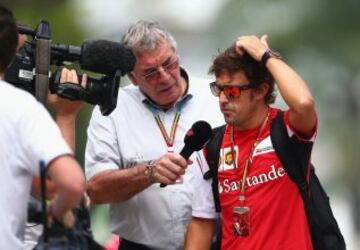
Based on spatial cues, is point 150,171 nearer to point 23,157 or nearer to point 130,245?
point 130,245

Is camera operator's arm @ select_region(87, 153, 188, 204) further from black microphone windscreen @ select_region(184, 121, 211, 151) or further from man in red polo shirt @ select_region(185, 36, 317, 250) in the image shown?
man in red polo shirt @ select_region(185, 36, 317, 250)

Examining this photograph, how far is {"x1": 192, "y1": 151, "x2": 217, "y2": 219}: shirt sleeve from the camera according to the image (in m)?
5.34

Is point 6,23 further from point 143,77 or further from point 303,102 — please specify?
point 143,77

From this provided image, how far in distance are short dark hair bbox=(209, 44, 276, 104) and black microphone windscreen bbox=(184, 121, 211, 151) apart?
0.37 metres

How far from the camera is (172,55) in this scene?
5953mm

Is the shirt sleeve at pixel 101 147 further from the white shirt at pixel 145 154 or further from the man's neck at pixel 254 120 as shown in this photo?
the man's neck at pixel 254 120

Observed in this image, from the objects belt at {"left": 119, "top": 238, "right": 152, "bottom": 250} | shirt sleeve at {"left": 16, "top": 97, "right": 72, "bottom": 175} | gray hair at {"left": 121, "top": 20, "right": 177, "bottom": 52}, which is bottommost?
belt at {"left": 119, "top": 238, "right": 152, "bottom": 250}

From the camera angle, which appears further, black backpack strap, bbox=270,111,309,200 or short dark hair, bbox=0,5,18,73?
black backpack strap, bbox=270,111,309,200

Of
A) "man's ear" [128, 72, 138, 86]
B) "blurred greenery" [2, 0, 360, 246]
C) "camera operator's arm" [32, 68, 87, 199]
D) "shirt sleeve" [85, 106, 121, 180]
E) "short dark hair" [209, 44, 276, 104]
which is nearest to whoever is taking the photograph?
"camera operator's arm" [32, 68, 87, 199]

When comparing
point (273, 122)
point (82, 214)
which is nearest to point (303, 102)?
point (273, 122)

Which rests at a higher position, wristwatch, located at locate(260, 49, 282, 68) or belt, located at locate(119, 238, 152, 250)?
wristwatch, located at locate(260, 49, 282, 68)

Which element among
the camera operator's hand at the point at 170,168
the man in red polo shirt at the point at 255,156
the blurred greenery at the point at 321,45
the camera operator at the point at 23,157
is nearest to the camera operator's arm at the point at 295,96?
the man in red polo shirt at the point at 255,156

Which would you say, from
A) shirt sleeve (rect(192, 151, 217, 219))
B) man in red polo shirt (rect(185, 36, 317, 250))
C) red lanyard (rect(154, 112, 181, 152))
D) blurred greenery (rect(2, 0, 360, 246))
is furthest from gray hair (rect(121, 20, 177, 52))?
blurred greenery (rect(2, 0, 360, 246))

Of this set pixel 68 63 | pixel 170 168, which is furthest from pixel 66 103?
pixel 170 168
